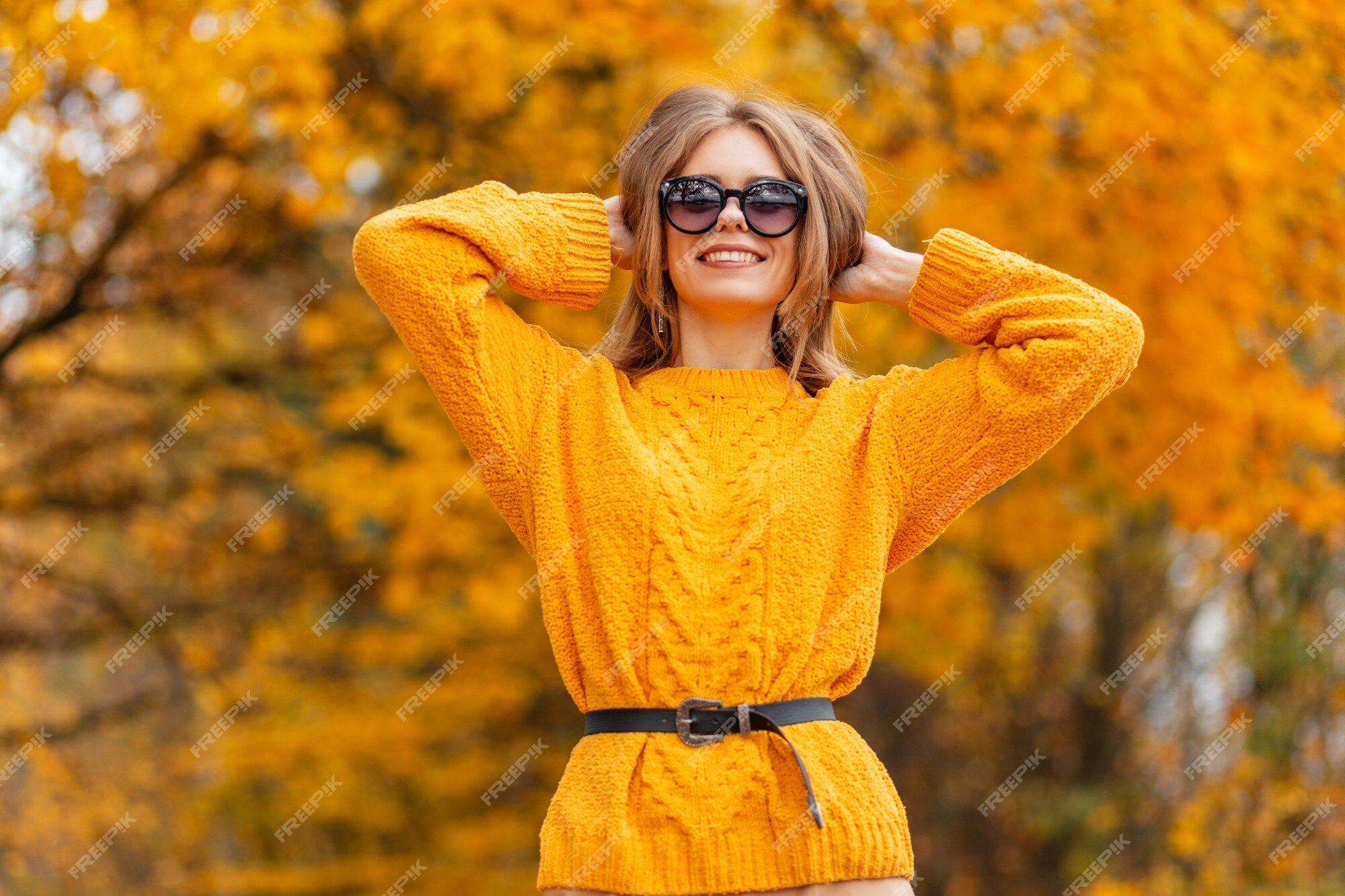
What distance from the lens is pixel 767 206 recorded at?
229 centimetres

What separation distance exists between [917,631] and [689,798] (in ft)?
18.3

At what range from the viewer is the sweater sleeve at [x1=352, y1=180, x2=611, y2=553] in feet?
7.23

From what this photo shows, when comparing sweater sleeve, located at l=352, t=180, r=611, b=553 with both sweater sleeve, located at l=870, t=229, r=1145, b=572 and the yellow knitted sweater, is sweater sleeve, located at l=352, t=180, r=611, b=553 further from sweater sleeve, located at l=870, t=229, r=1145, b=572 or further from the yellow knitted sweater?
sweater sleeve, located at l=870, t=229, r=1145, b=572

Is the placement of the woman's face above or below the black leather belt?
above

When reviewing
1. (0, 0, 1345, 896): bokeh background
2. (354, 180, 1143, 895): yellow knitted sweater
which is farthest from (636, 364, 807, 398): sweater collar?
(0, 0, 1345, 896): bokeh background

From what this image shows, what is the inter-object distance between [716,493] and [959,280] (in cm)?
50

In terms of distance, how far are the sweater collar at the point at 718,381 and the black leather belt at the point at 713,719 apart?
0.50m

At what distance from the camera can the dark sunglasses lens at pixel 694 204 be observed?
2.29 metres

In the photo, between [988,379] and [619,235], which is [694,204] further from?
[988,379]

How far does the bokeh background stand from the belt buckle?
1.20 m

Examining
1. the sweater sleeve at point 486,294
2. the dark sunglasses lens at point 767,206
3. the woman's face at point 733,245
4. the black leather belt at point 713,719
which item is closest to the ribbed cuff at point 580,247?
the sweater sleeve at point 486,294

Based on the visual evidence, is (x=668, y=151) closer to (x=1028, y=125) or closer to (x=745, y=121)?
(x=745, y=121)

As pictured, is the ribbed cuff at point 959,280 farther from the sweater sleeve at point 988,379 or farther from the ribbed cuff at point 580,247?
the ribbed cuff at point 580,247

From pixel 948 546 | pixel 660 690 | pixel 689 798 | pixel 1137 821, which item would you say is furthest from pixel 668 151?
pixel 1137 821
